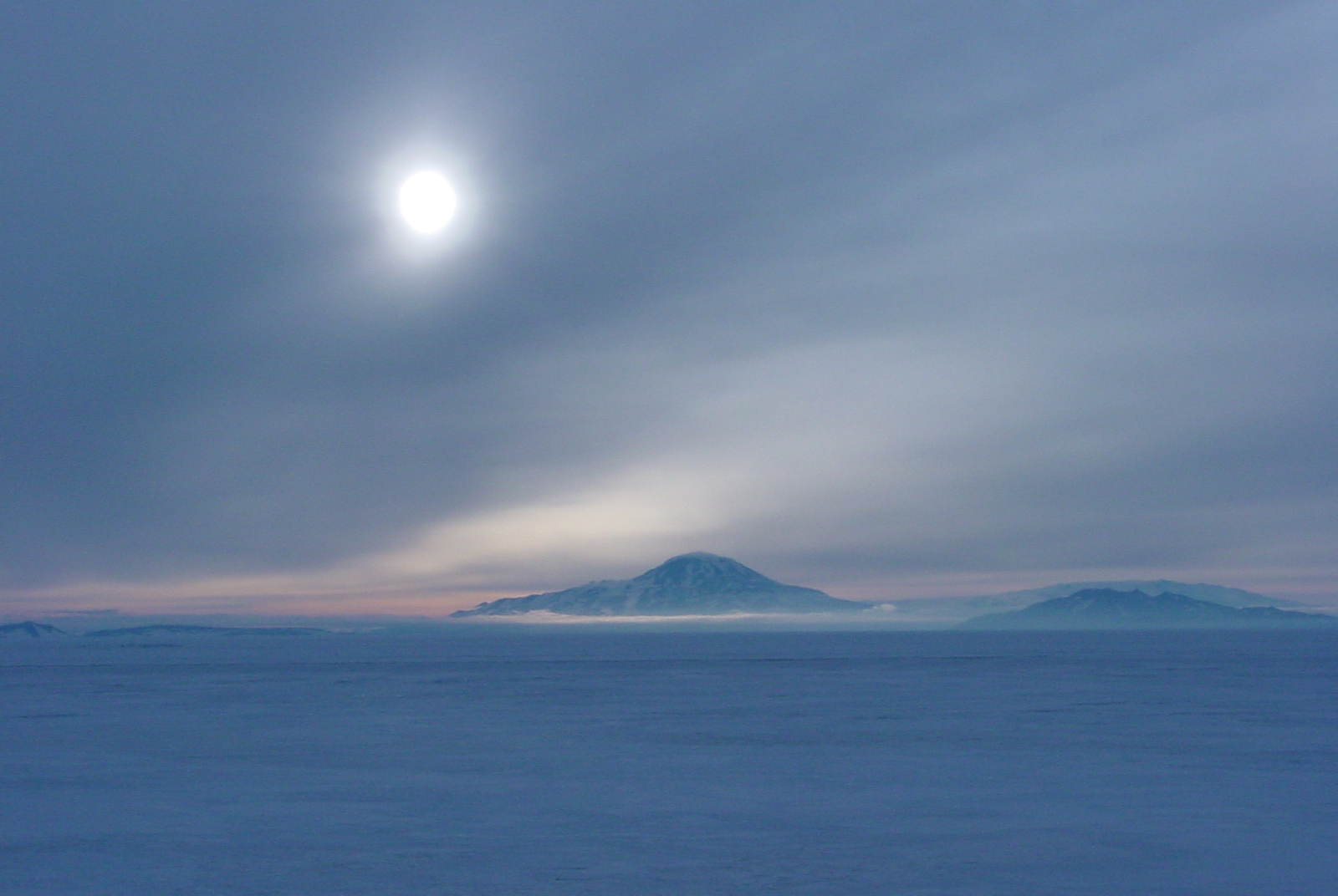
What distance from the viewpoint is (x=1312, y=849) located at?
59.6 feet

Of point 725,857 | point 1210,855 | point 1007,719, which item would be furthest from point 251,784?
point 1007,719

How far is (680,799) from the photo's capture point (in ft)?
76.3

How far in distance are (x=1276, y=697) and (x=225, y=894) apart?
1946 inches

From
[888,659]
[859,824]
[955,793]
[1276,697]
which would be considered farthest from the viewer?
[888,659]

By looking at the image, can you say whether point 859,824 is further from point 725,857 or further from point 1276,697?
point 1276,697

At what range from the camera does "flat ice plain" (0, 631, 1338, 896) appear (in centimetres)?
1667

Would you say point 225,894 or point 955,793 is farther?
point 955,793

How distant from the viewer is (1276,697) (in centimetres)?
5147

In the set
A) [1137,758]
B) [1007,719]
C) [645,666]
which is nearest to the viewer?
[1137,758]

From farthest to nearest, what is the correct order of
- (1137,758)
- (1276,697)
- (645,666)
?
(645,666), (1276,697), (1137,758)

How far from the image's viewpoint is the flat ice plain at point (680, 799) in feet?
54.7

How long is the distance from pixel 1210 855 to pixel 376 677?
72.5 metres

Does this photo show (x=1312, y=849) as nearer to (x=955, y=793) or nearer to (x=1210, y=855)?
(x=1210, y=855)

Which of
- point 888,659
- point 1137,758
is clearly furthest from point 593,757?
point 888,659
